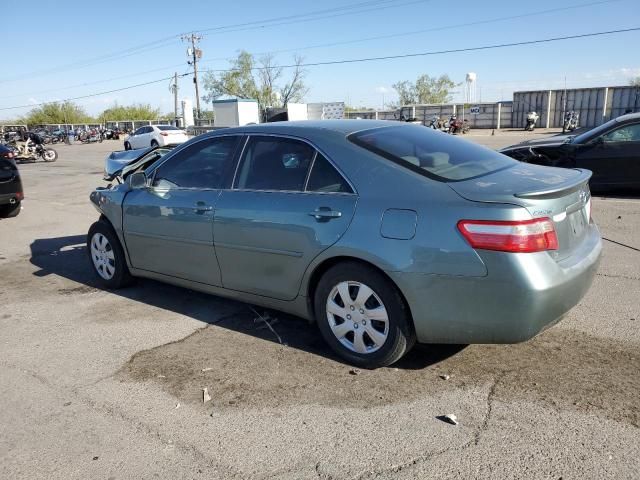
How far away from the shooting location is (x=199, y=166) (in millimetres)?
4602

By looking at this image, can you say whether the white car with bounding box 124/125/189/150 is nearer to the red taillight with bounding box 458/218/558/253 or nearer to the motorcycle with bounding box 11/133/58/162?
the motorcycle with bounding box 11/133/58/162

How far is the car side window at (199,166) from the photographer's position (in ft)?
14.4

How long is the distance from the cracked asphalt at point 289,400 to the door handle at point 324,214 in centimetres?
100

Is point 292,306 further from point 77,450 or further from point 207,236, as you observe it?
point 77,450

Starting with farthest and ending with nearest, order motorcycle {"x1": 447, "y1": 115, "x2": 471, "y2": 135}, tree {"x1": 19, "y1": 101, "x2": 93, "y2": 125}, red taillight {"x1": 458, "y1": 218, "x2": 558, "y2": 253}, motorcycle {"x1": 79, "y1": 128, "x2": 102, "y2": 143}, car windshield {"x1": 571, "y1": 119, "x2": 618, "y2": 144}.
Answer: tree {"x1": 19, "y1": 101, "x2": 93, "y2": 125}
motorcycle {"x1": 79, "y1": 128, "x2": 102, "y2": 143}
motorcycle {"x1": 447, "y1": 115, "x2": 471, "y2": 135}
car windshield {"x1": 571, "y1": 119, "x2": 618, "y2": 144}
red taillight {"x1": 458, "y1": 218, "x2": 558, "y2": 253}

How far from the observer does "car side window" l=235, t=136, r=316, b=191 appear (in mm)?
3891

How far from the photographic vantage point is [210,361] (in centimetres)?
386

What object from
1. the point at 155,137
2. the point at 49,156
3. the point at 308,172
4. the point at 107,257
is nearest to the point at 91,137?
the point at 155,137

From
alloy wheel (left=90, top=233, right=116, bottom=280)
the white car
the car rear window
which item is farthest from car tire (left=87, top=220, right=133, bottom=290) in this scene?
the white car

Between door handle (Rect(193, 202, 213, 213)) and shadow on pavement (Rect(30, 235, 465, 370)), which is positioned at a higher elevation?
door handle (Rect(193, 202, 213, 213))

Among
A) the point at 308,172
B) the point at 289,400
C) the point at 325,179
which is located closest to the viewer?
the point at 289,400

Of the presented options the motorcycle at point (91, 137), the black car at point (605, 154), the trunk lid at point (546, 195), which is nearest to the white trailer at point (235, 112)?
the motorcycle at point (91, 137)

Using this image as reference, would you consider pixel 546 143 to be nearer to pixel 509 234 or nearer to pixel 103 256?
pixel 509 234

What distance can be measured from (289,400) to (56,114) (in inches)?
3812
